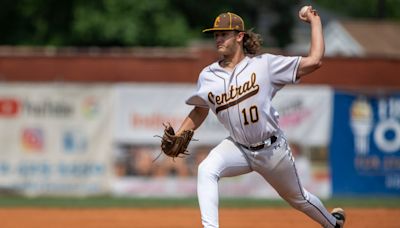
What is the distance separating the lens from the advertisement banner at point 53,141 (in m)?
14.3

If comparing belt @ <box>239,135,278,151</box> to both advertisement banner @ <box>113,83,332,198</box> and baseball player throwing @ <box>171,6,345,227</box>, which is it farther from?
advertisement banner @ <box>113,83,332,198</box>

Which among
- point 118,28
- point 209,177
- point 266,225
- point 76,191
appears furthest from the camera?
point 118,28

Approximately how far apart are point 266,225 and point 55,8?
62.2 ft

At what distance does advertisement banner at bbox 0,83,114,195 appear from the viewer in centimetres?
1431

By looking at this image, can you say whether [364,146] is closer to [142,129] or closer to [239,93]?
[142,129]

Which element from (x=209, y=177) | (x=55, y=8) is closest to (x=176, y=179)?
(x=209, y=177)

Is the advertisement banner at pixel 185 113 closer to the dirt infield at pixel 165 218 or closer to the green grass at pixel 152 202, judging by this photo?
the green grass at pixel 152 202

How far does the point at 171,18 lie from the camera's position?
2728 centimetres

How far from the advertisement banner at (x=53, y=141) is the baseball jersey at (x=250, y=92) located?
790cm

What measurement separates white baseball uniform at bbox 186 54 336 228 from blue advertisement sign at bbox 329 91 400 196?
8105 millimetres

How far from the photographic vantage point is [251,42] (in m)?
6.83

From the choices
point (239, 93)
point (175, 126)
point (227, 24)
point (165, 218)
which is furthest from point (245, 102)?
point (175, 126)

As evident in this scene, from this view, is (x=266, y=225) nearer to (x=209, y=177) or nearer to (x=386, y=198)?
(x=209, y=177)

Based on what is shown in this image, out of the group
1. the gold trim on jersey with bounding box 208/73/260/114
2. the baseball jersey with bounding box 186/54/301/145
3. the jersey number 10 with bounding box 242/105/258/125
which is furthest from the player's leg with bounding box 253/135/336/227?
the gold trim on jersey with bounding box 208/73/260/114
